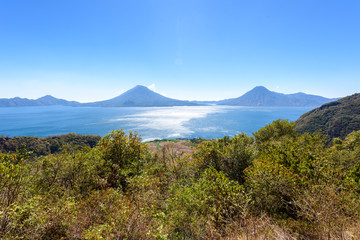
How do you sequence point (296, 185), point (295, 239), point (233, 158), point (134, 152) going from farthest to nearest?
point (134, 152), point (233, 158), point (296, 185), point (295, 239)

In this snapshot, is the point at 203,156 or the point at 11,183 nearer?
the point at 11,183

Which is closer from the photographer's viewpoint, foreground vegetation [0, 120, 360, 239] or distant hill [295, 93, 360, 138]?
foreground vegetation [0, 120, 360, 239]

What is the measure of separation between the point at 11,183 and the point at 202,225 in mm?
9510

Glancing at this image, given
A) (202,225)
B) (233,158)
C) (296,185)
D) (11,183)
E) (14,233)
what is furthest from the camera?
(233,158)

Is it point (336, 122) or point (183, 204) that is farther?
point (336, 122)

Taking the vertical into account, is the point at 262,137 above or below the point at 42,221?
below

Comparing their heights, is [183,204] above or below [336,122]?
above

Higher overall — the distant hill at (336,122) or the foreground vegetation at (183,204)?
the foreground vegetation at (183,204)

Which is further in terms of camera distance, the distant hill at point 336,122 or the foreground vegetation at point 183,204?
the distant hill at point 336,122

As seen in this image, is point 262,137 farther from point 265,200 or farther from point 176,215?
point 176,215

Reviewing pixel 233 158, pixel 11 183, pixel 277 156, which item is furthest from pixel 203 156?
pixel 11 183

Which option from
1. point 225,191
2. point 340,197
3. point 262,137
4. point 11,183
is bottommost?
point 262,137

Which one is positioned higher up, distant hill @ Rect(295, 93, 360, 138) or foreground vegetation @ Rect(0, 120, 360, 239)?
foreground vegetation @ Rect(0, 120, 360, 239)

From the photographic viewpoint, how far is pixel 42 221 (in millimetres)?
5676
